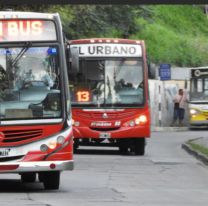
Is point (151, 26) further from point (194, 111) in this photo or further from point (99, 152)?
point (99, 152)

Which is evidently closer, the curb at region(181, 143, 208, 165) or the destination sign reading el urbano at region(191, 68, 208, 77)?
the curb at region(181, 143, 208, 165)

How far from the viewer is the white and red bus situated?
13.7 m

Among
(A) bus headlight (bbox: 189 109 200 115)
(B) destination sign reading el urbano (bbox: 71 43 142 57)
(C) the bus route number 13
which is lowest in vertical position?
(A) bus headlight (bbox: 189 109 200 115)

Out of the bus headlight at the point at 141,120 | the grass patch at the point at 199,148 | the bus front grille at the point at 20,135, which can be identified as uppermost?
the bus front grille at the point at 20,135

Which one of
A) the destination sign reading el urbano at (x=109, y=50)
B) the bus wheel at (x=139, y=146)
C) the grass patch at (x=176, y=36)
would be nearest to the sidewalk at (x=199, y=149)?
the bus wheel at (x=139, y=146)

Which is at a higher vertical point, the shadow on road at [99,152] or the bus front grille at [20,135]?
the bus front grille at [20,135]

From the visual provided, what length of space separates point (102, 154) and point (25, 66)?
10.9 meters

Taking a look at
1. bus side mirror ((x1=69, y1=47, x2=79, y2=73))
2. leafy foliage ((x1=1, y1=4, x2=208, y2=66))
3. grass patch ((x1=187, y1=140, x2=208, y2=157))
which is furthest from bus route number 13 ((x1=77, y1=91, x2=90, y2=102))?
leafy foliage ((x1=1, y1=4, x2=208, y2=66))

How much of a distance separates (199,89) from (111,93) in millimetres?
17480

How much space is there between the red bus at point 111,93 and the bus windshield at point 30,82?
9524 mm

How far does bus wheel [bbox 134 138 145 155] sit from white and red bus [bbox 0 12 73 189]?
32.2ft

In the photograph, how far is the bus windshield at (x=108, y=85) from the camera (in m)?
23.8

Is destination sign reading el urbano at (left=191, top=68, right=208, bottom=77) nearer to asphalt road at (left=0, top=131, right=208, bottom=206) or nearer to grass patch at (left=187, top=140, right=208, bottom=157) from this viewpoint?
grass patch at (left=187, top=140, right=208, bottom=157)

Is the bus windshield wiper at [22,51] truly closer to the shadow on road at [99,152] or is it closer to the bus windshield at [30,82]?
the bus windshield at [30,82]
